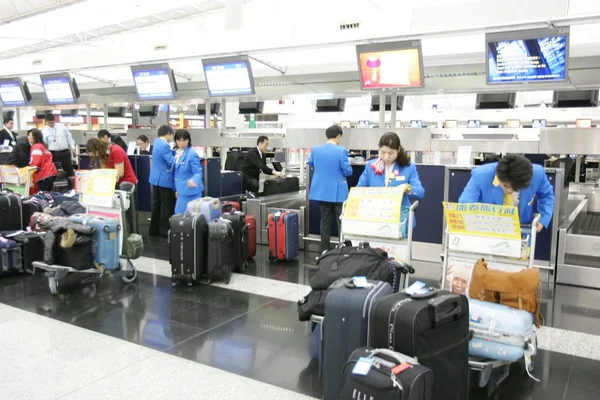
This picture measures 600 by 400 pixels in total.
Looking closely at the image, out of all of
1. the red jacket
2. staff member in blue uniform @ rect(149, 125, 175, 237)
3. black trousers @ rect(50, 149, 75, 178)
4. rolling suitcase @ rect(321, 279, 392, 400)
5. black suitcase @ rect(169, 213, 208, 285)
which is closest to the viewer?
rolling suitcase @ rect(321, 279, 392, 400)

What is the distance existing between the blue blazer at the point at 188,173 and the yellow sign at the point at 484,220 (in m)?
3.71

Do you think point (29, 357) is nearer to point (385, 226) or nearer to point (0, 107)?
point (385, 226)

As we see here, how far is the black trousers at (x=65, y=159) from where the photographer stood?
938 cm

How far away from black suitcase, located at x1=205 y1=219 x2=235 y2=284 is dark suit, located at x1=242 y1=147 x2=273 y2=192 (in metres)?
2.99

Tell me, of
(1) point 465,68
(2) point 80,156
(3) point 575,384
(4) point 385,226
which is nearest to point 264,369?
(4) point 385,226

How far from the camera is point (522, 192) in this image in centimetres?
371

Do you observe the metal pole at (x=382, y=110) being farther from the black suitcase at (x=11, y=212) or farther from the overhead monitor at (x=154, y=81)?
the black suitcase at (x=11, y=212)

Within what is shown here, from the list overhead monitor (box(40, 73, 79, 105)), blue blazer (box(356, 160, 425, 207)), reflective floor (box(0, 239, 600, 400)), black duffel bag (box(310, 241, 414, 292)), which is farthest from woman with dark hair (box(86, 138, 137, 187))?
overhead monitor (box(40, 73, 79, 105))

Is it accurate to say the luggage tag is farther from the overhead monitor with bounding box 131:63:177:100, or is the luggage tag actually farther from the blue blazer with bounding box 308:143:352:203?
the overhead monitor with bounding box 131:63:177:100

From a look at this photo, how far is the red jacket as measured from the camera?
7578 millimetres

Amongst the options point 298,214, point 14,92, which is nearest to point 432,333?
point 298,214

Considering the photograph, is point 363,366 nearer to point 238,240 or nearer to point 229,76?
point 238,240

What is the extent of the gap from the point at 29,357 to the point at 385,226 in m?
2.75

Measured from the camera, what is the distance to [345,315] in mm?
2752
